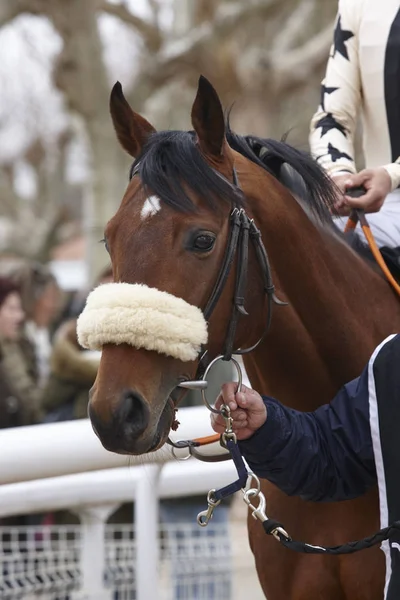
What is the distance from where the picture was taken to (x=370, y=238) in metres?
2.75

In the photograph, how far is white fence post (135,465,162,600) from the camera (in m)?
3.36

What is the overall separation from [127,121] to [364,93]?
1037 millimetres

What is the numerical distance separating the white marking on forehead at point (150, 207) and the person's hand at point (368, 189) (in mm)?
712

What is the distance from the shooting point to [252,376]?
8.70 ft

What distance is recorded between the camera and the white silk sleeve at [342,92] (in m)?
3.13

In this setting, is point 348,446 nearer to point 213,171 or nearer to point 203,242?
point 203,242

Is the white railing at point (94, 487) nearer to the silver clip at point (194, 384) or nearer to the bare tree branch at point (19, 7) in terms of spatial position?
the silver clip at point (194, 384)

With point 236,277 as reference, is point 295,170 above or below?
above

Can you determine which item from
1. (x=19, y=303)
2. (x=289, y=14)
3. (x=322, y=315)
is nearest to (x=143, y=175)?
(x=322, y=315)

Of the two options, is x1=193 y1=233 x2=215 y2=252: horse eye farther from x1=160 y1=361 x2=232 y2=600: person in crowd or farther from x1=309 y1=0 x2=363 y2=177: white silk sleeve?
x1=160 y1=361 x2=232 y2=600: person in crowd

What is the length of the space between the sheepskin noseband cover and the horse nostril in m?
0.11

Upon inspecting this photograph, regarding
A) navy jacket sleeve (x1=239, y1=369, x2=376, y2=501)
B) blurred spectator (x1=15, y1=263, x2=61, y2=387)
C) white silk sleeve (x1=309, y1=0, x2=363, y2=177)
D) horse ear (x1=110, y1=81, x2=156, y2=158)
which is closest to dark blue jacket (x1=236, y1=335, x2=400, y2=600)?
navy jacket sleeve (x1=239, y1=369, x2=376, y2=501)

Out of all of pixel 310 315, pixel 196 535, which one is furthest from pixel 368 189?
pixel 196 535

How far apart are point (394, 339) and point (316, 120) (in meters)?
1.19
